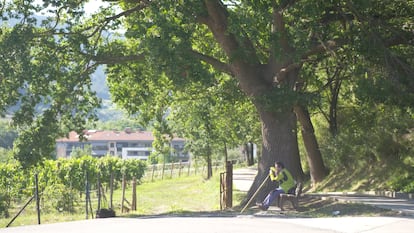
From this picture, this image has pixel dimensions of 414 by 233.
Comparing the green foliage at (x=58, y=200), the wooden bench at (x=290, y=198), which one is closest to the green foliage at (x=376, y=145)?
the wooden bench at (x=290, y=198)

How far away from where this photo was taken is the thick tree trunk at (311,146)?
2745cm

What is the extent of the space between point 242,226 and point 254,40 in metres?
7.88

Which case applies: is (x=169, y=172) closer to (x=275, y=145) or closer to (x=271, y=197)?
(x=275, y=145)

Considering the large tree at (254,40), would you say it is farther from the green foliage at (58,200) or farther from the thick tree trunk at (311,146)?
the green foliage at (58,200)

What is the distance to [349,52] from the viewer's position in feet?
63.6

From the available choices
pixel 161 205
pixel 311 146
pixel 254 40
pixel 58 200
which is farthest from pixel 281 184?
pixel 161 205

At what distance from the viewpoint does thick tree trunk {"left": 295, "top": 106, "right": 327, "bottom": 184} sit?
27.5 meters

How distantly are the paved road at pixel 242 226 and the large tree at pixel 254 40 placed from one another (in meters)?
5.01

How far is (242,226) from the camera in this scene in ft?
40.1

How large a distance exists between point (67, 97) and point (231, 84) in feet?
22.2

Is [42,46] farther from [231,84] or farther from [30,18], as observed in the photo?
[231,84]

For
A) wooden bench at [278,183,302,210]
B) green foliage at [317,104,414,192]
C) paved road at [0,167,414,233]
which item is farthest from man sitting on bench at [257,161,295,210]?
green foliage at [317,104,414,192]

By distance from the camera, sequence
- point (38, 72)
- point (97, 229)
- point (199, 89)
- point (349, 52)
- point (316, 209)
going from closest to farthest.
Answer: point (97, 229) < point (316, 209) < point (38, 72) < point (349, 52) < point (199, 89)

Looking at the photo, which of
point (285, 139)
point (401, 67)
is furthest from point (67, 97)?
point (401, 67)
